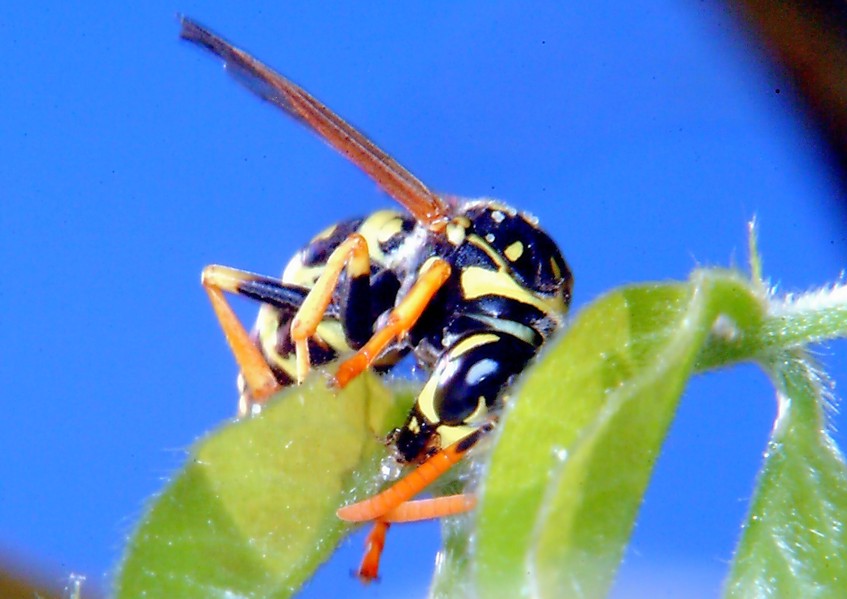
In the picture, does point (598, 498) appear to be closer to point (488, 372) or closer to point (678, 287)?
point (678, 287)

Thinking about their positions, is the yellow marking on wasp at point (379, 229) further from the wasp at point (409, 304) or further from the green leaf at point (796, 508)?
the green leaf at point (796, 508)

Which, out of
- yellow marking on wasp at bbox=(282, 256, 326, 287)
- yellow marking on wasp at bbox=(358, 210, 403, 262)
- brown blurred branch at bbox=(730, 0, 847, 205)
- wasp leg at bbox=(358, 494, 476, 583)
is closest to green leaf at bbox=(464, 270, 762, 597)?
wasp leg at bbox=(358, 494, 476, 583)

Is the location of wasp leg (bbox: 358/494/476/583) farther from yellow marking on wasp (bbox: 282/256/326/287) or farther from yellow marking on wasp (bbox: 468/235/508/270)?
yellow marking on wasp (bbox: 282/256/326/287)

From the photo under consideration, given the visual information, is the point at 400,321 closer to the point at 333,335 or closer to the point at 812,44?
the point at 333,335

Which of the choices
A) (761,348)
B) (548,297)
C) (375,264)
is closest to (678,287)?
(761,348)

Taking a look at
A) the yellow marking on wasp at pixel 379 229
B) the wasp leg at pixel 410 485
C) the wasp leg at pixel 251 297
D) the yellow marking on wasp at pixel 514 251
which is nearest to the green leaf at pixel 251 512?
the wasp leg at pixel 410 485

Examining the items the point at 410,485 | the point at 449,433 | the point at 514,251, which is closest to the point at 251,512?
the point at 410,485
